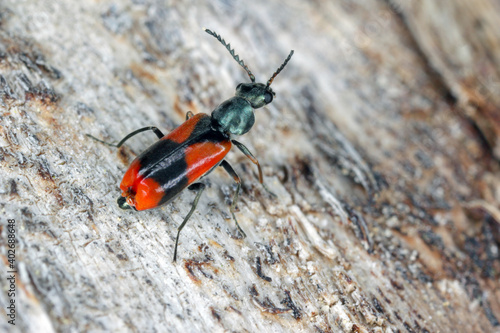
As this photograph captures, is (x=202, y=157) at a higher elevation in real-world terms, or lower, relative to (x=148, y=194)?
higher

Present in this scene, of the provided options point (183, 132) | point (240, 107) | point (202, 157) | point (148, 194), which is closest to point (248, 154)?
point (240, 107)

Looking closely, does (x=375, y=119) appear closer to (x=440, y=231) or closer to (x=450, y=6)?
(x=440, y=231)

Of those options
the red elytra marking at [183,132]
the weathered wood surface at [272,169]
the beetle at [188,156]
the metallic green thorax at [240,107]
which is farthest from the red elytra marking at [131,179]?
the metallic green thorax at [240,107]

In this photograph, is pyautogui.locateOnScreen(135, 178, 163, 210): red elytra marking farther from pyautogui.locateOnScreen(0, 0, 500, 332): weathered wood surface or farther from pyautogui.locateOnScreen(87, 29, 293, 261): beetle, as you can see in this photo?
pyautogui.locateOnScreen(0, 0, 500, 332): weathered wood surface

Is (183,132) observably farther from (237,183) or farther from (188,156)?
(237,183)

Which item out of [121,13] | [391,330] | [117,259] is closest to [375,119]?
[391,330]

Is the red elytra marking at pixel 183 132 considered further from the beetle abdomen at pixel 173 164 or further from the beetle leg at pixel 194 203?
the beetle leg at pixel 194 203

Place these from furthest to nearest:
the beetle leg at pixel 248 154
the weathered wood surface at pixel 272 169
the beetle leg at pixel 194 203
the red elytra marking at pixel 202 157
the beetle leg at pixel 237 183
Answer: the beetle leg at pixel 248 154 → the beetle leg at pixel 237 183 → the red elytra marking at pixel 202 157 → the beetle leg at pixel 194 203 → the weathered wood surface at pixel 272 169

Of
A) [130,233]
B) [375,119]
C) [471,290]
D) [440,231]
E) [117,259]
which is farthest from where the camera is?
[375,119]
